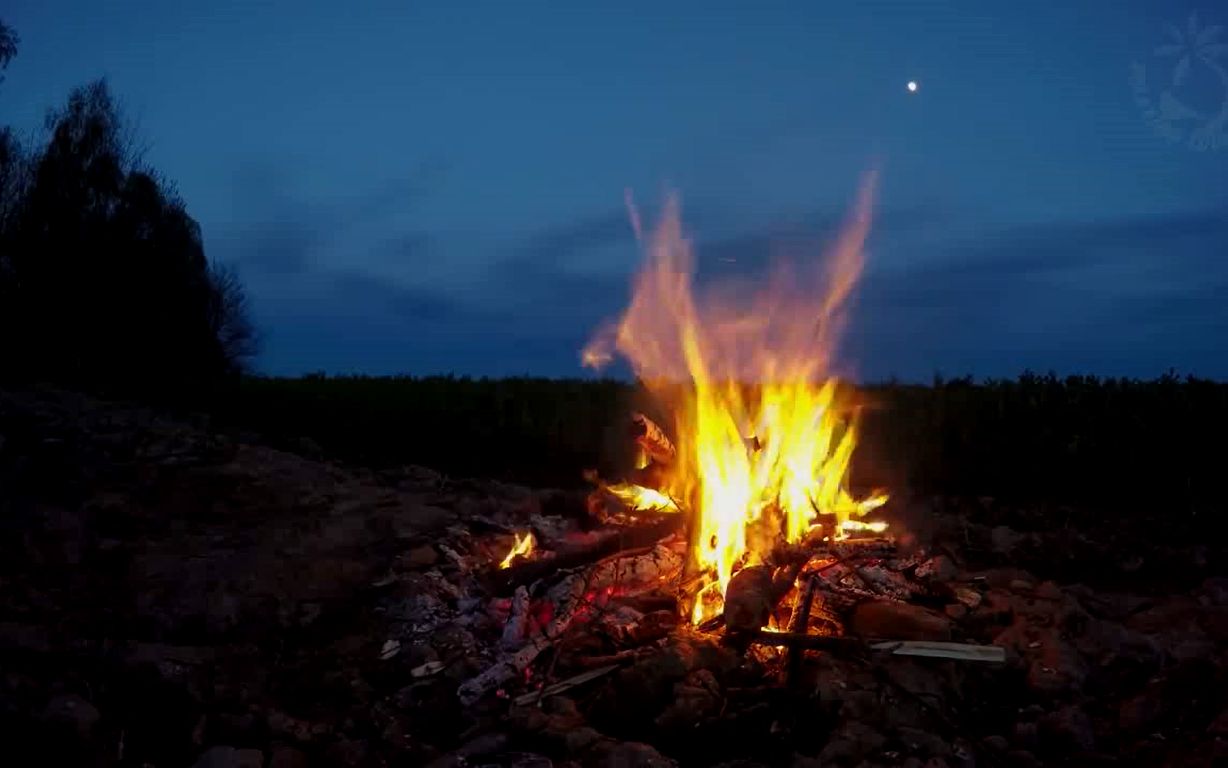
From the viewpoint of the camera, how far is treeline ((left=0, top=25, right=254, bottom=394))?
69.1 feet

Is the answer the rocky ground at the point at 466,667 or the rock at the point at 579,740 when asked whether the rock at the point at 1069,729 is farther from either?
the rock at the point at 579,740

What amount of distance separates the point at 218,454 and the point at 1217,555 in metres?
9.28

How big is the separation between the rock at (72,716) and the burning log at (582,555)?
2.25 metres

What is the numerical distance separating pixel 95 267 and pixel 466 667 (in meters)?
20.1

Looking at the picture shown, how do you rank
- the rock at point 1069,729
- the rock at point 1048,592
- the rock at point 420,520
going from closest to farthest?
the rock at point 1069,729 → the rock at point 1048,592 → the rock at point 420,520

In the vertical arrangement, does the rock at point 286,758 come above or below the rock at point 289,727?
below

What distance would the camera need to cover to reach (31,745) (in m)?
4.76

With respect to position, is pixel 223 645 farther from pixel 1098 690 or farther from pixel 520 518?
pixel 1098 690

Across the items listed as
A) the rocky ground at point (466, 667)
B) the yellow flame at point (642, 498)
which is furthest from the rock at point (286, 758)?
the yellow flame at point (642, 498)

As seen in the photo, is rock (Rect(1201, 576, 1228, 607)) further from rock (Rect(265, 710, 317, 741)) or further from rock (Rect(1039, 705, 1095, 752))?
rock (Rect(265, 710, 317, 741))

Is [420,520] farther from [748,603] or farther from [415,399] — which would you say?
[415,399]

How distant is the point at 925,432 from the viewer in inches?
504

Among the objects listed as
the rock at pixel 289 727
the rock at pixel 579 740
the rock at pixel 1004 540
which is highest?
the rock at pixel 1004 540

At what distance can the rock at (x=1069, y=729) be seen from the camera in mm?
4684
